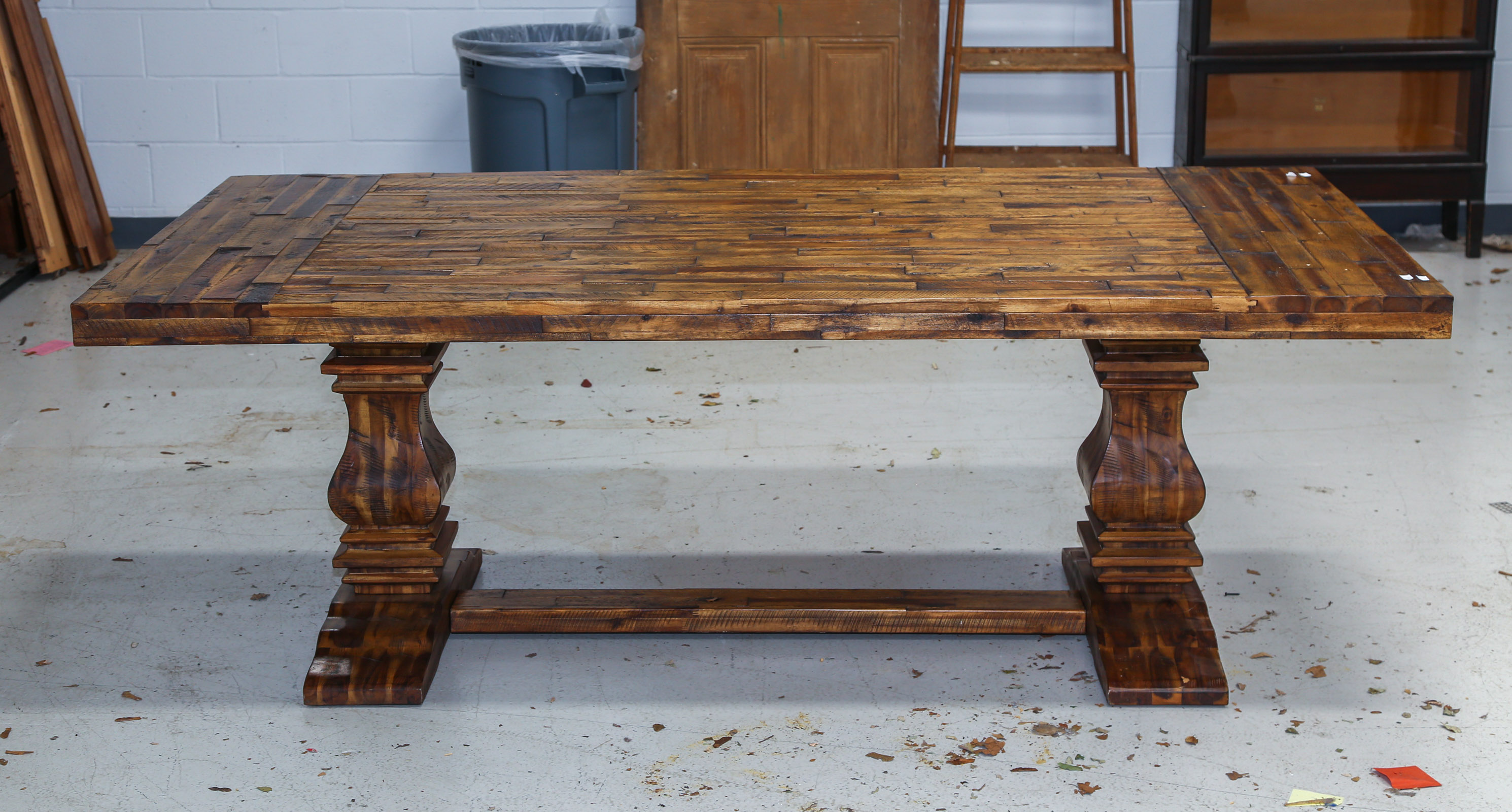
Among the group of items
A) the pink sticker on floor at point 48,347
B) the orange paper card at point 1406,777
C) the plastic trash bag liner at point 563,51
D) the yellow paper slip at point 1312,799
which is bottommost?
the yellow paper slip at point 1312,799

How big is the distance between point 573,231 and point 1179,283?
A: 3.05 feet

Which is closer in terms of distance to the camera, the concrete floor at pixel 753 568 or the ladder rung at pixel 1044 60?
the concrete floor at pixel 753 568

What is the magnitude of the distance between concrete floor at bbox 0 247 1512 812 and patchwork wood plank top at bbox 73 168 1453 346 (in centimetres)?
59

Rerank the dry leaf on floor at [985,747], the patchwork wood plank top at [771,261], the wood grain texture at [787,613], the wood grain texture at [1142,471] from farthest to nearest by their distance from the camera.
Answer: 1. the wood grain texture at [787,613]
2. the wood grain texture at [1142,471]
3. the dry leaf on floor at [985,747]
4. the patchwork wood plank top at [771,261]

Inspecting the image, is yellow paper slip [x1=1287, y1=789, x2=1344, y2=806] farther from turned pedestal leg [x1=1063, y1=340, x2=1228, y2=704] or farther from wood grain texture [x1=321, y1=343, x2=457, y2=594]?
wood grain texture [x1=321, y1=343, x2=457, y2=594]

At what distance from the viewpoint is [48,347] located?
3.62m

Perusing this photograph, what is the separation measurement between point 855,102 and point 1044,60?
597mm

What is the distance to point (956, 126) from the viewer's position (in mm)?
4492

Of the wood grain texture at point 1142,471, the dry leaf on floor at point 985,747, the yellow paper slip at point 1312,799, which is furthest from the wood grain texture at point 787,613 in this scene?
the yellow paper slip at point 1312,799

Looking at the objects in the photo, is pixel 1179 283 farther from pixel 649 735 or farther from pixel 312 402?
pixel 312 402

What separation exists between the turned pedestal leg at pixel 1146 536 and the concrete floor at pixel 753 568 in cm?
6

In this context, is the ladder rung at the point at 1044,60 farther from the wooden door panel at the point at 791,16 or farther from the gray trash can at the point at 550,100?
the gray trash can at the point at 550,100

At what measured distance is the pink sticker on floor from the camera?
11.7 ft

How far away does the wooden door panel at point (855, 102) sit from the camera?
433 centimetres
